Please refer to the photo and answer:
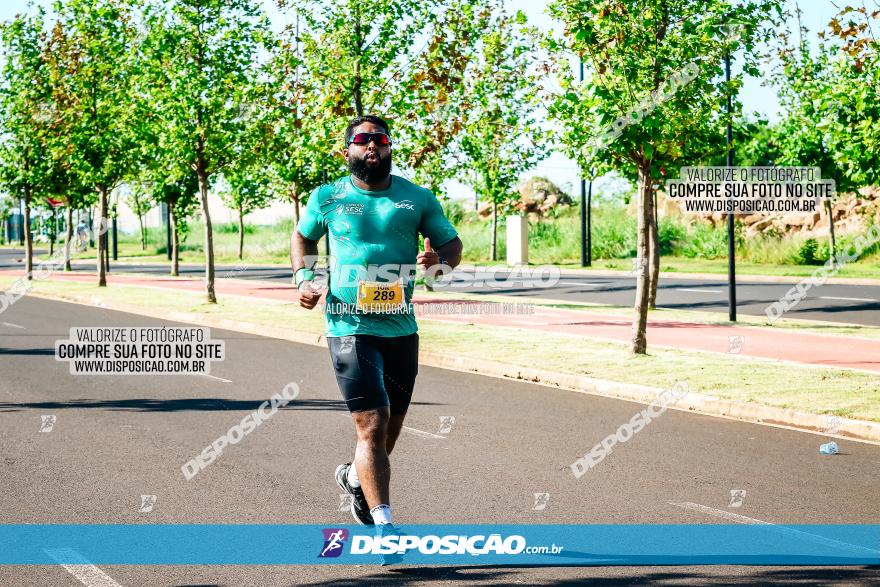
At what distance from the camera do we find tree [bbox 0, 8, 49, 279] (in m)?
32.5

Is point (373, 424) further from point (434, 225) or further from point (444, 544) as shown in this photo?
point (434, 225)

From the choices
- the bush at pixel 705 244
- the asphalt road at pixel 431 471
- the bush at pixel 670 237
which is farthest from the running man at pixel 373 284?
the bush at pixel 670 237

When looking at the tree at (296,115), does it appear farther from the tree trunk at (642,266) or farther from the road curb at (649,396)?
the tree trunk at (642,266)

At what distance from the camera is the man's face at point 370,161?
5461 mm

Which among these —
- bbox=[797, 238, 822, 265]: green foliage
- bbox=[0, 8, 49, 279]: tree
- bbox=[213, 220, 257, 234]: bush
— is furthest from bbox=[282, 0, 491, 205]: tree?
bbox=[213, 220, 257, 234]: bush

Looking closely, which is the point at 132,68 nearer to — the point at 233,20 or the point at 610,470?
the point at 233,20

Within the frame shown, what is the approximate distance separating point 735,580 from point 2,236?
127 meters

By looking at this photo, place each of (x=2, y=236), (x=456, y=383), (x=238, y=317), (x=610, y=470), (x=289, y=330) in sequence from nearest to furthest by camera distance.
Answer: (x=610, y=470) → (x=456, y=383) → (x=289, y=330) → (x=238, y=317) → (x=2, y=236)

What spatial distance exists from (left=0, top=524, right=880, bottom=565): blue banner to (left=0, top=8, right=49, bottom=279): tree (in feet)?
93.8

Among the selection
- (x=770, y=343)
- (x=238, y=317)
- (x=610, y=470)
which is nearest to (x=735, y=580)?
(x=610, y=470)

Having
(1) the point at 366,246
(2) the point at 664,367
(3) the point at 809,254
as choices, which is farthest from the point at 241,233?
(1) the point at 366,246

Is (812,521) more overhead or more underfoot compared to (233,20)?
more underfoot

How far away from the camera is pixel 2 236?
121 metres

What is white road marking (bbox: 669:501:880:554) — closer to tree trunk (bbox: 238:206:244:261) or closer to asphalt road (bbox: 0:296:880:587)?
asphalt road (bbox: 0:296:880:587)
